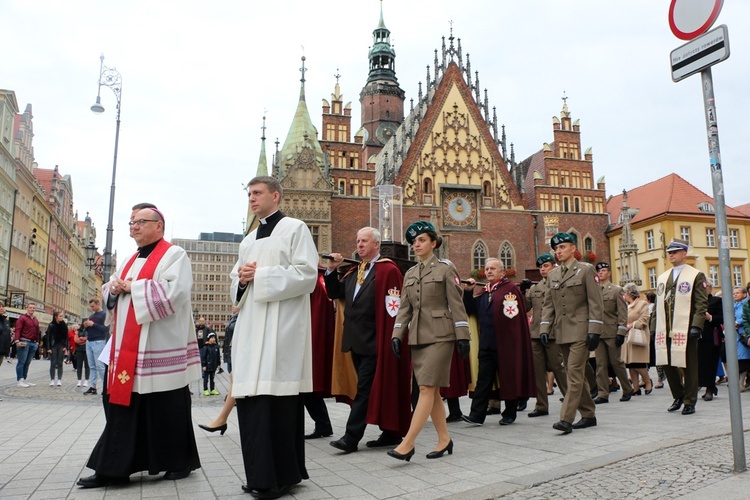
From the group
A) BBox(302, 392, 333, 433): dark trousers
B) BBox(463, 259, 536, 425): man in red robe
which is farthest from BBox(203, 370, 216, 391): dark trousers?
BBox(463, 259, 536, 425): man in red robe

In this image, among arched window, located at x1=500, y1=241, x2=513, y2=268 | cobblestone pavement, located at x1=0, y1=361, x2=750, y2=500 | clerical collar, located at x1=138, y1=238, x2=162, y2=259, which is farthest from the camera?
arched window, located at x1=500, y1=241, x2=513, y2=268

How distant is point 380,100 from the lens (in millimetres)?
60469

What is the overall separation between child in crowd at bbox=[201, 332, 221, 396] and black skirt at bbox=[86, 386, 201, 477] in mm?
8079

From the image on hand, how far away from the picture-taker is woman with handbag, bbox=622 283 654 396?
10406 millimetres

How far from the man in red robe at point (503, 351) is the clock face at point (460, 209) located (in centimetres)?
3244

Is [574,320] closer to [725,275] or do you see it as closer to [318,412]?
[725,275]

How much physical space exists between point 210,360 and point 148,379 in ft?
28.0

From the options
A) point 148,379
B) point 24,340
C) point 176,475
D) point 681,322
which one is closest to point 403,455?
point 176,475

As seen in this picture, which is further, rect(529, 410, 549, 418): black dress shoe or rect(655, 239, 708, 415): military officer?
rect(529, 410, 549, 418): black dress shoe

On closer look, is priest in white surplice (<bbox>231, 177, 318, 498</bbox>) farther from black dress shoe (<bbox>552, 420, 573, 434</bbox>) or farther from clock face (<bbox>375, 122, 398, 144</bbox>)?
clock face (<bbox>375, 122, 398, 144</bbox>)

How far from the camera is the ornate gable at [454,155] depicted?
40.2m

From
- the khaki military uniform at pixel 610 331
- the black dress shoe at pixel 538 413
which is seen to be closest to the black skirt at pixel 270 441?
the black dress shoe at pixel 538 413

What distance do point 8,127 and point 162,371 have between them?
40.3 metres

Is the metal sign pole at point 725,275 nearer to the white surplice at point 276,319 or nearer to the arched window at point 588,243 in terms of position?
the white surplice at point 276,319
